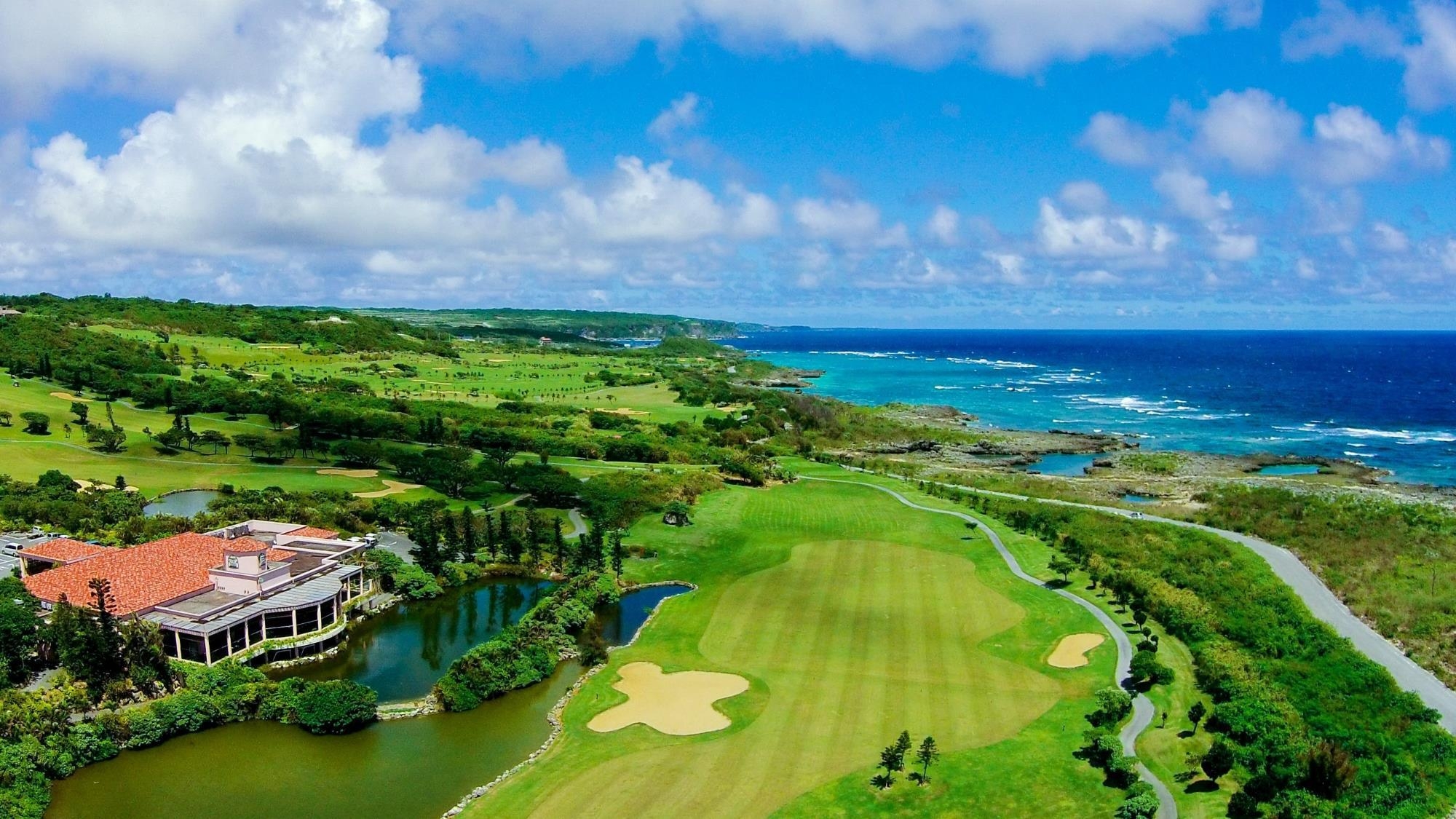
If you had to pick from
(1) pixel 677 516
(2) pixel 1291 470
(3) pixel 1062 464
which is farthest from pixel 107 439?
(2) pixel 1291 470

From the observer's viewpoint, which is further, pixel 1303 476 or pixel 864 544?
pixel 1303 476

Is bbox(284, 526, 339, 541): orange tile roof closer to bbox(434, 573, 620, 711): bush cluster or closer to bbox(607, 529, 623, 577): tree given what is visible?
bbox(434, 573, 620, 711): bush cluster

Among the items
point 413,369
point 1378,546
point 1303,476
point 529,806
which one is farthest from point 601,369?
point 529,806

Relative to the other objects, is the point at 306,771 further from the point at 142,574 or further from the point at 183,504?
the point at 183,504

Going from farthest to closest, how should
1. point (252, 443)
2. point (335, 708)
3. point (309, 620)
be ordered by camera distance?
1. point (252, 443)
2. point (309, 620)
3. point (335, 708)

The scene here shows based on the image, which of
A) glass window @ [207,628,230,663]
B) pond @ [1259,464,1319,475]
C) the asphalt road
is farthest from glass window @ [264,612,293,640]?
pond @ [1259,464,1319,475]

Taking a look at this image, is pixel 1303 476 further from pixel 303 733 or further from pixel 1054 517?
pixel 303 733

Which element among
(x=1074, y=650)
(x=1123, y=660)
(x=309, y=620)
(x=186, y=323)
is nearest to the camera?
(x=1123, y=660)
